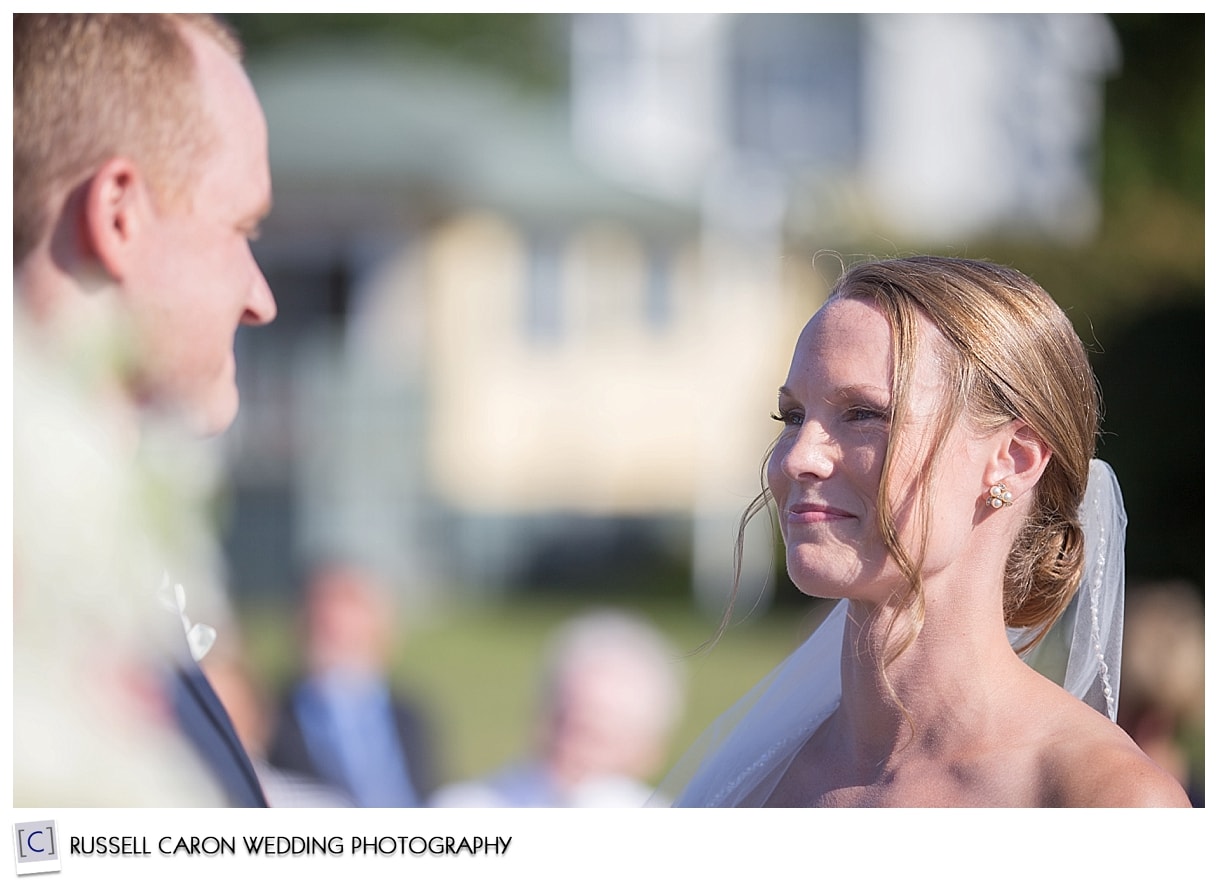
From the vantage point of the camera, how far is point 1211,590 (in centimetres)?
200

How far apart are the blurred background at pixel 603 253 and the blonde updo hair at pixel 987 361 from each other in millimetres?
10988

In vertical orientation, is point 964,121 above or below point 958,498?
below

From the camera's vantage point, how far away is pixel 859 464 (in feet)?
5.21

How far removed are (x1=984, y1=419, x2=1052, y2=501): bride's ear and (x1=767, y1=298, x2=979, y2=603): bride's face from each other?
26mm

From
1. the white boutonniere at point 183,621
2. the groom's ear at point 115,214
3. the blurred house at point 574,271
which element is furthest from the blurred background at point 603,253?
the groom's ear at point 115,214

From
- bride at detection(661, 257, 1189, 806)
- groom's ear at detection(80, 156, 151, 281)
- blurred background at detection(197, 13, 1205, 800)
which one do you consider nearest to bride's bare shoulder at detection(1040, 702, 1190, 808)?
bride at detection(661, 257, 1189, 806)

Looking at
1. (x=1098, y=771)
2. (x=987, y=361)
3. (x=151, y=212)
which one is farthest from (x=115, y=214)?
(x=1098, y=771)

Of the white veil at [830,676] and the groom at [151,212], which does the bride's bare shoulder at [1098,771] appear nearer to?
the white veil at [830,676]

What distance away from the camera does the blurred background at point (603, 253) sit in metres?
14.8

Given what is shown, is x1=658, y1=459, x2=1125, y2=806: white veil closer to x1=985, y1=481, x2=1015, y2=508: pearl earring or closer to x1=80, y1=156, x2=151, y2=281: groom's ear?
x1=985, y1=481, x2=1015, y2=508: pearl earring

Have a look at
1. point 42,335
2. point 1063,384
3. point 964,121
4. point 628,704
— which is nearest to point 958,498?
point 1063,384

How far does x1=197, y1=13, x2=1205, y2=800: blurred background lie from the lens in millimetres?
14797
